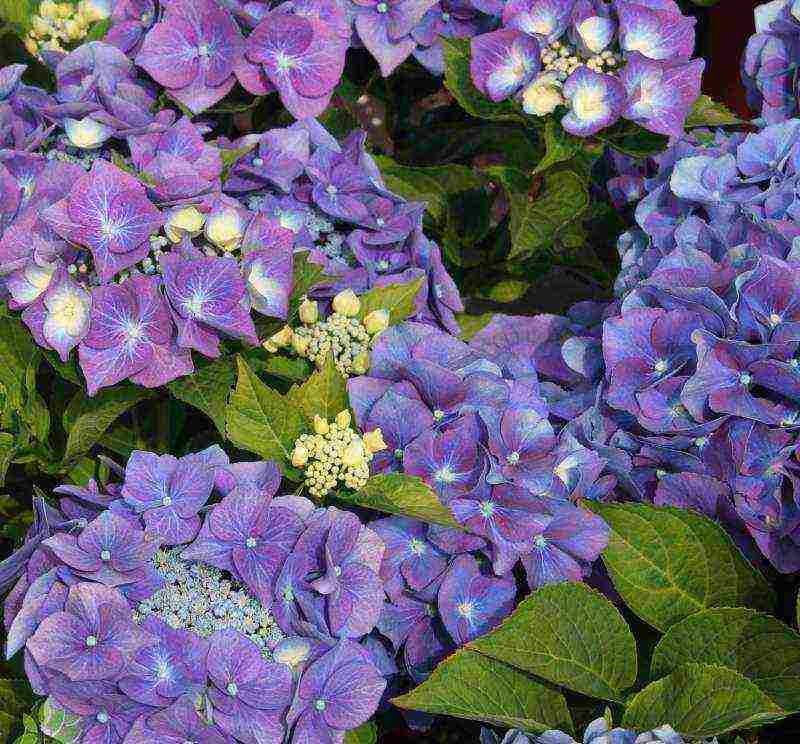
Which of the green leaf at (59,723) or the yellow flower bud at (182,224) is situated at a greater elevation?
the yellow flower bud at (182,224)

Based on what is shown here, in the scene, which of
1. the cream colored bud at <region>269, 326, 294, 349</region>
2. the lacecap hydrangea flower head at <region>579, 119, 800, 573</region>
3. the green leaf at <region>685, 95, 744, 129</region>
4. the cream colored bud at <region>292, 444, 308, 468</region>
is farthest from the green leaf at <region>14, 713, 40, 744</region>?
the green leaf at <region>685, 95, 744, 129</region>

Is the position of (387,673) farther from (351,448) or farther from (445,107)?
(445,107)

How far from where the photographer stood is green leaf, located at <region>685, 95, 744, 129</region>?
1149mm

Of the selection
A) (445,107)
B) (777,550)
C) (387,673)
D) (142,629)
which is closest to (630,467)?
(777,550)

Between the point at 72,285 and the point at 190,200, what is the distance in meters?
0.12

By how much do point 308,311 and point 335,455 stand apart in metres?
0.19

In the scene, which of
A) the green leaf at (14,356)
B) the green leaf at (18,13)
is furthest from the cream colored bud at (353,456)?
the green leaf at (18,13)

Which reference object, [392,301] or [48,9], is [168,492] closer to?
[392,301]

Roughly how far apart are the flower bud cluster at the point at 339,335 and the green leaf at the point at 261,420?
0.28 feet

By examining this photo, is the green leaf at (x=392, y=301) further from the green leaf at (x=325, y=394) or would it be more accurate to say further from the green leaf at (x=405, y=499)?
the green leaf at (x=405, y=499)

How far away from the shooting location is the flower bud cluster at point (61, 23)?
1137 millimetres

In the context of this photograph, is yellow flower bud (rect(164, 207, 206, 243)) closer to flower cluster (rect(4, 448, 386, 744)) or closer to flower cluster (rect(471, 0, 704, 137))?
flower cluster (rect(4, 448, 386, 744))

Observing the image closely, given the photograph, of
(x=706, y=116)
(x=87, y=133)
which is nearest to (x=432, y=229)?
(x=706, y=116)

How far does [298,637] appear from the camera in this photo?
2.50ft
